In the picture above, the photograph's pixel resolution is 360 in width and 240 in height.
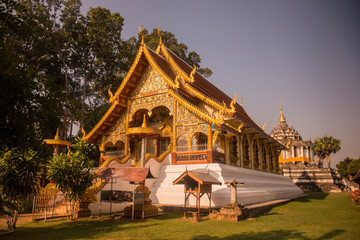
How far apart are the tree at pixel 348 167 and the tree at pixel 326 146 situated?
9.18ft

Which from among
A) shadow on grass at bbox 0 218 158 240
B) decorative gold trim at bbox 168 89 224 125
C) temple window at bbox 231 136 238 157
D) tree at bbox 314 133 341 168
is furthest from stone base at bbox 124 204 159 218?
tree at bbox 314 133 341 168

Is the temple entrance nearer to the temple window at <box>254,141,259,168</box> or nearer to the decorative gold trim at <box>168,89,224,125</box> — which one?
the decorative gold trim at <box>168,89,224,125</box>

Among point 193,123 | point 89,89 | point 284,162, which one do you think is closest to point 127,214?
point 193,123

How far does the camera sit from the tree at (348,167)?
40625 mm

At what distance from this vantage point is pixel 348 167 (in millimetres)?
42469

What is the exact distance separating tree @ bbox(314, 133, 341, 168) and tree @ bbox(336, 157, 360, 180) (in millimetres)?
2798

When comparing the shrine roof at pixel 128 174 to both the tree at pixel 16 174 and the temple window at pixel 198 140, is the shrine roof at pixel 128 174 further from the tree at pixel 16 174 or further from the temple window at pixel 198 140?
the temple window at pixel 198 140

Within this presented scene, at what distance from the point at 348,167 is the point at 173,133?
40470 mm

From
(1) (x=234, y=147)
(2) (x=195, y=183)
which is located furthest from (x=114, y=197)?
(1) (x=234, y=147)

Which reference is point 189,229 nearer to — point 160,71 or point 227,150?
point 227,150

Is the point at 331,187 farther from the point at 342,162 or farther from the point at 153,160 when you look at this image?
the point at 153,160

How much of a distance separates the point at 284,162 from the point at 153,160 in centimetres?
3239

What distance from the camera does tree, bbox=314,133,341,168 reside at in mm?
49969

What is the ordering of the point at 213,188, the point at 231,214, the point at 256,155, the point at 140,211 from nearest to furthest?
the point at 231,214
the point at 140,211
the point at 213,188
the point at 256,155
